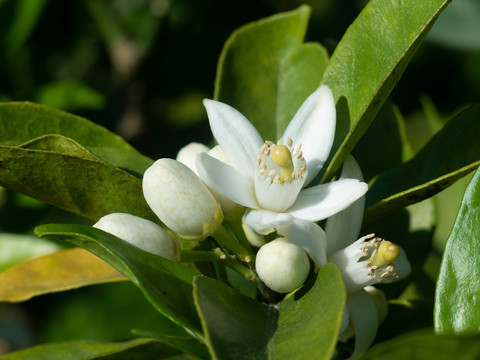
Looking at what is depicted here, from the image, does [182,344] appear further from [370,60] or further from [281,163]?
[370,60]

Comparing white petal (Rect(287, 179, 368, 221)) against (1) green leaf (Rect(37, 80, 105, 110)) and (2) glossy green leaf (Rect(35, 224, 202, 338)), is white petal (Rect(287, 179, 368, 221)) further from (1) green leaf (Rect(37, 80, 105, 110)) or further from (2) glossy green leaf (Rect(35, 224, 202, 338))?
(1) green leaf (Rect(37, 80, 105, 110))

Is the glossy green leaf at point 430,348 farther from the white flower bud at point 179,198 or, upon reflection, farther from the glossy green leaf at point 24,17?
the glossy green leaf at point 24,17

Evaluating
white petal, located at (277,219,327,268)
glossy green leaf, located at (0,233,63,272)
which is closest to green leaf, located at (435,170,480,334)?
white petal, located at (277,219,327,268)

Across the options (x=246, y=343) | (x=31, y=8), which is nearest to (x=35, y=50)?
(x=31, y=8)

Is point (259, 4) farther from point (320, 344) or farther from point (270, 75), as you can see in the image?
point (320, 344)

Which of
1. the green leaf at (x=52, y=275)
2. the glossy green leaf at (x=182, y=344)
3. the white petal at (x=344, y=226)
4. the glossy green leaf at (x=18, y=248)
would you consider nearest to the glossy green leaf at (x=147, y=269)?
the glossy green leaf at (x=182, y=344)

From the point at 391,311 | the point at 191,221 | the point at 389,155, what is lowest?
the point at 391,311
